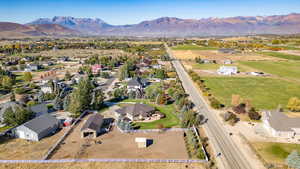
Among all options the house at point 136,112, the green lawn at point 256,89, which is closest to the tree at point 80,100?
the house at point 136,112

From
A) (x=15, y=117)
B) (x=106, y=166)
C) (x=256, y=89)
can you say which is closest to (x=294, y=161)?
(x=106, y=166)

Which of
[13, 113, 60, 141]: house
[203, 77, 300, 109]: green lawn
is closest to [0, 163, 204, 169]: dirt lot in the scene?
[13, 113, 60, 141]: house

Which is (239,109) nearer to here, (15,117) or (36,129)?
(36,129)

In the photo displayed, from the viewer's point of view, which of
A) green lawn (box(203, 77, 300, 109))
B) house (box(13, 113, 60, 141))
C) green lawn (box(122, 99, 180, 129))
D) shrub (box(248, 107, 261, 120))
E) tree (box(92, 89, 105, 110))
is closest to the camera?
house (box(13, 113, 60, 141))

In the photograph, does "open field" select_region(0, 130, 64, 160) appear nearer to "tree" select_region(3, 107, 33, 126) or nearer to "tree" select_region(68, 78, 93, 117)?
"tree" select_region(3, 107, 33, 126)

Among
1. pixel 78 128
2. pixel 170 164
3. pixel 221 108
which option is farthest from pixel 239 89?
pixel 78 128
